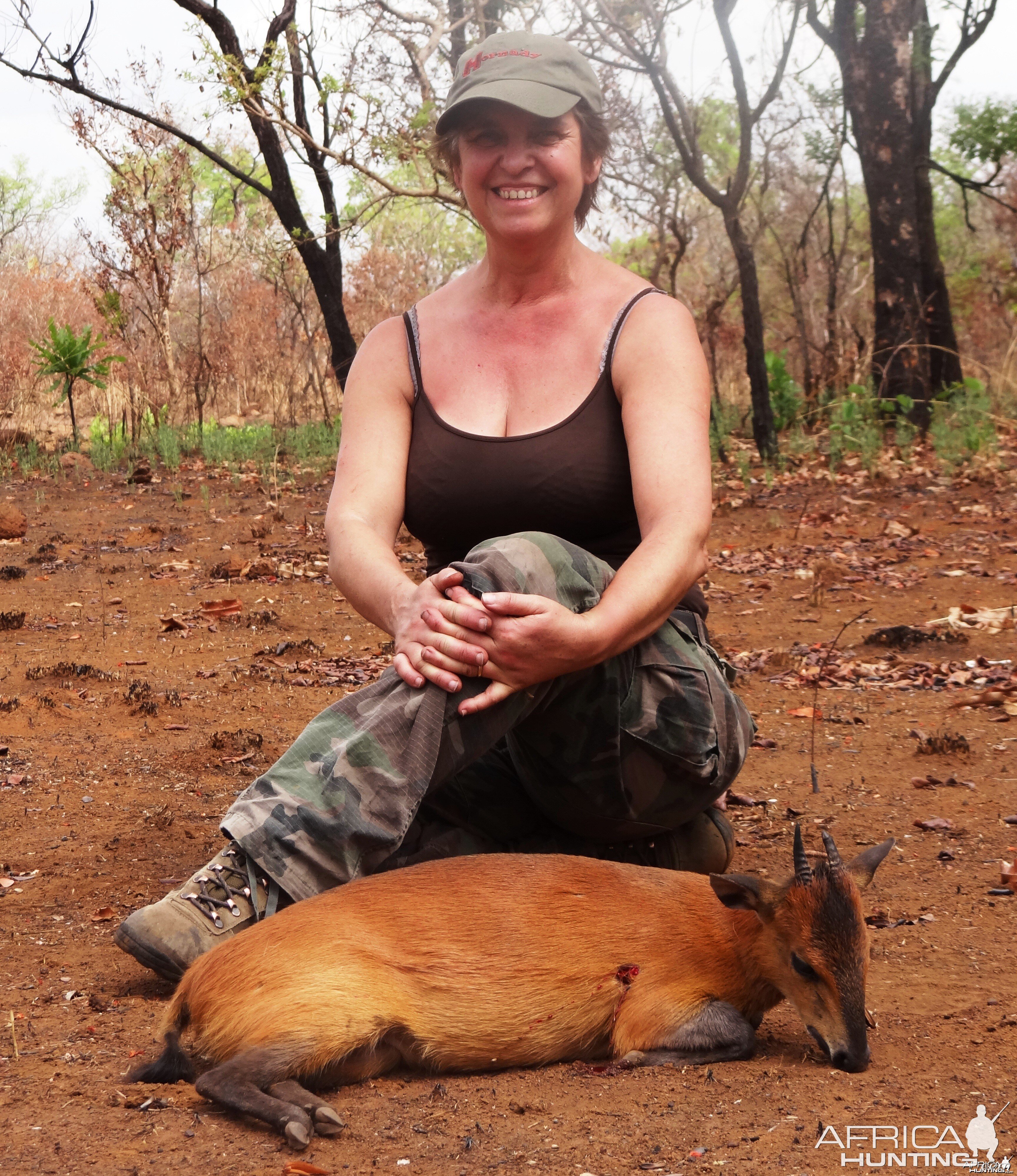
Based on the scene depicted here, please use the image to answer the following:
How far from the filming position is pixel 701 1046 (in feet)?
7.29

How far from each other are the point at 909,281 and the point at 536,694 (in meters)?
10.5

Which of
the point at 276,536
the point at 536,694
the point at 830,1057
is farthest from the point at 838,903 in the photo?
the point at 276,536

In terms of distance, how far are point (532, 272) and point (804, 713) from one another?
2420 millimetres

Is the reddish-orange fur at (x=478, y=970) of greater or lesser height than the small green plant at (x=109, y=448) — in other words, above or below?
below

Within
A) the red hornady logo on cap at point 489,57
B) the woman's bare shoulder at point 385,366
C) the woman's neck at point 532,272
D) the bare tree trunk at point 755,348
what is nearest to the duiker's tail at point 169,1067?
the woman's bare shoulder at point 385,366

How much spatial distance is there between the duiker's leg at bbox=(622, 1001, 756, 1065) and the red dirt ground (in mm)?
39

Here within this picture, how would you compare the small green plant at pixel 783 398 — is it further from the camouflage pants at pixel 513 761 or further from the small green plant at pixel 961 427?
the camouflage pants at pixel 513 761

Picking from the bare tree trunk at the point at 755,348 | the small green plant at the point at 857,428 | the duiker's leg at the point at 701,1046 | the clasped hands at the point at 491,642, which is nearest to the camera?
the duiker's leg at the point at 701,1046

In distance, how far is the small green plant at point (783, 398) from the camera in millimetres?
13609

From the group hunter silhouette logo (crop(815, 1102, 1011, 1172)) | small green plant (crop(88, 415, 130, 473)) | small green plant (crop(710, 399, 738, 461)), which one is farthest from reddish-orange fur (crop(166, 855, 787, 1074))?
small green plant (crop(88, 415, 130, 473))

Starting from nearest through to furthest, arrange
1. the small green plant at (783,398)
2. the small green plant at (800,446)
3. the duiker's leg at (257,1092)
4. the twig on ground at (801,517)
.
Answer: the duiker's leg at (257,1092) < the twig on ground at (801,517) < the small green plant at (800,446) < the small green plant at (783,398)

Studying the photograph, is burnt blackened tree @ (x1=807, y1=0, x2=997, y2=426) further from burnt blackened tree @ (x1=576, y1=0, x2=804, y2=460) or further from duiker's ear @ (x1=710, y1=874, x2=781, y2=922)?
duiker's ear @ (x1=710, y1=874, x2=781, y2=922)

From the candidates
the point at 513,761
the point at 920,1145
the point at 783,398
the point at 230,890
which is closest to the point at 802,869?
the point at 920,1145

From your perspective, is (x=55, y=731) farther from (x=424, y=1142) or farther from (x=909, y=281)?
(x=909, y=281)
